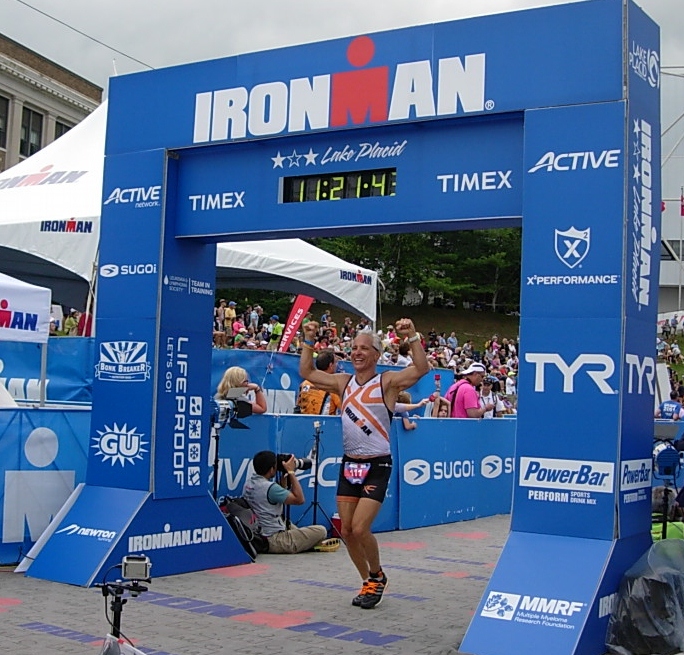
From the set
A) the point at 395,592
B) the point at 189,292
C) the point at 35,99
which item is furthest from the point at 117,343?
the point at 35,99

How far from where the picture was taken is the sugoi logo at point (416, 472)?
493 inches

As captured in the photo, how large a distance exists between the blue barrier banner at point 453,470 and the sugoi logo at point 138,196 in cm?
→ 485

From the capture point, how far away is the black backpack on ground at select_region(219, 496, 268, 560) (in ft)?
31.7

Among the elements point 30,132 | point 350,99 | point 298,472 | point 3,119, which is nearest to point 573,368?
point 350,99

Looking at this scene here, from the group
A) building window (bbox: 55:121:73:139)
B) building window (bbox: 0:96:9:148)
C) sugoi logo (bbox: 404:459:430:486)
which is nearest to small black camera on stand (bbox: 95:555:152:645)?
sugoi logo (bbox: 404:459:430:486)

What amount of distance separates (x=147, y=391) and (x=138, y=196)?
5.69ft

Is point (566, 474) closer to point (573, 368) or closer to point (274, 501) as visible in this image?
point (573, 368)

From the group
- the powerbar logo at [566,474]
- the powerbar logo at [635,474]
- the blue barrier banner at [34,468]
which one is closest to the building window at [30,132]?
the blue barrier banner at [34,468]

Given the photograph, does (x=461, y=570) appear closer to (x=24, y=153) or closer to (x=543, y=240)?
(x=543, y=240)

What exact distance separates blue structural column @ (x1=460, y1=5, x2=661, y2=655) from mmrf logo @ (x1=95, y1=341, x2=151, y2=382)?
3.60 meters

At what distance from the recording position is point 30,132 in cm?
4544

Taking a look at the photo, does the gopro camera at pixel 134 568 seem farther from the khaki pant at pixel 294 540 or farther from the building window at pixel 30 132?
the building window at pixel 30 132

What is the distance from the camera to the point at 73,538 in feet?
27.9

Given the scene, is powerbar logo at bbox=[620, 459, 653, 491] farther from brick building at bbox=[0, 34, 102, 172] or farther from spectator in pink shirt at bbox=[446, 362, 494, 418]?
brick building at bbox=[0, 34, 102, 172]
